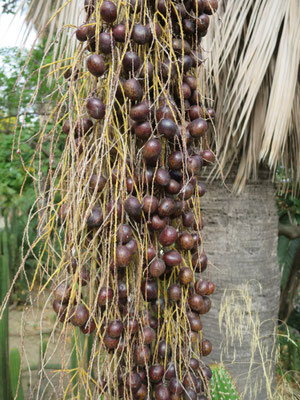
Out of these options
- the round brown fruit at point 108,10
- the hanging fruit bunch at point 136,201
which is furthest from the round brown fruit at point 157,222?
the round brown fruit at point 108,10

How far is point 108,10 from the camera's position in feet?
1.91

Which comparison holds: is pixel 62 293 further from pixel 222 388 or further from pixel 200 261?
pixel 222 388

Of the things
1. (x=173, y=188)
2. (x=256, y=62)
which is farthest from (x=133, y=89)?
(x=256, y=62)

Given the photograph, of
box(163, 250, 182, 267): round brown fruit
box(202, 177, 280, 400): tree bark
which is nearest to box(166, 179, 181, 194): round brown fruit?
box(163, 250, 182, 267): round brown fruit

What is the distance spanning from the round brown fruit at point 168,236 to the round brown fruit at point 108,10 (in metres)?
0.36

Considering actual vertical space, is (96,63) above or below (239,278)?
above

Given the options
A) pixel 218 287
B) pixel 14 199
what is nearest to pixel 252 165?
pixel 218 287

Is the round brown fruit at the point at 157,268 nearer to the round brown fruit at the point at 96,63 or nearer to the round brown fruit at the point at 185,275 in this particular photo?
the round brown fruit at the point at 185,275

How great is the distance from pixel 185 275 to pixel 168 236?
86 millimetres

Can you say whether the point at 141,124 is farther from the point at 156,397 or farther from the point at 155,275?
the point at 156,397

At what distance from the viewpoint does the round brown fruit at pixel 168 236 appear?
64 cm

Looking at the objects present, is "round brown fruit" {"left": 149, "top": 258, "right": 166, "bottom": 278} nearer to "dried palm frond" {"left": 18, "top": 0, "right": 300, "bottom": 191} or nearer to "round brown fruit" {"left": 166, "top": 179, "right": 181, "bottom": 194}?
"round brown fruit" {"left": 166, "top": 179, "right": 181, "bottom": 194}

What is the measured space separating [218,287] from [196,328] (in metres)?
0.90

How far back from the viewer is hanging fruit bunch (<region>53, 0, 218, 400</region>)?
600 mm
